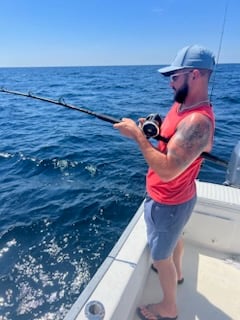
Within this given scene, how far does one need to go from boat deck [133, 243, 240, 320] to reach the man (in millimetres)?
228

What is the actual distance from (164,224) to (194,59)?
103cm

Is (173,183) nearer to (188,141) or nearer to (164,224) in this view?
(164,224)

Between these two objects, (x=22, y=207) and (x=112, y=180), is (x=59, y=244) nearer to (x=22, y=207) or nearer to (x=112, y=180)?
(x=22, y=207)

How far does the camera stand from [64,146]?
7.87 meters

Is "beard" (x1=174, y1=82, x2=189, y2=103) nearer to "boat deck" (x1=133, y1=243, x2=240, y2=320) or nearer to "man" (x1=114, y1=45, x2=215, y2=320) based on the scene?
"man" (x1=114, y1=45, x2=215, y2=320)

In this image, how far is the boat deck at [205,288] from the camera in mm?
2298

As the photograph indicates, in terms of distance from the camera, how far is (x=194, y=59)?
161cm

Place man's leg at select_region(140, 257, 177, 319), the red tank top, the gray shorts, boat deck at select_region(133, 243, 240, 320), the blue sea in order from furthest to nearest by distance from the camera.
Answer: the blue sea < boat deck at select_region(133, 243, 240, 320) < man's leg at select_region(140, 257, 177, 319) < the gray shorts < the red tank top

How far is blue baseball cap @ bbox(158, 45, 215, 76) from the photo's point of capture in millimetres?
1609

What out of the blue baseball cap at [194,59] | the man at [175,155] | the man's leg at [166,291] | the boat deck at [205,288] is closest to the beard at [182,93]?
the man at [175,155]

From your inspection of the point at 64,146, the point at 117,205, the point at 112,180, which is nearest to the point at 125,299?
the point at 117,205

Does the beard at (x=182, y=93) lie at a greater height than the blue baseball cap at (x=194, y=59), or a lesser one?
lesser

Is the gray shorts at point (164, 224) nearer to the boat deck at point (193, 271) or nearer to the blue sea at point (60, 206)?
the boat deck at point (193, 271)

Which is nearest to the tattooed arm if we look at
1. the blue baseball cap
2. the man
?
the man
